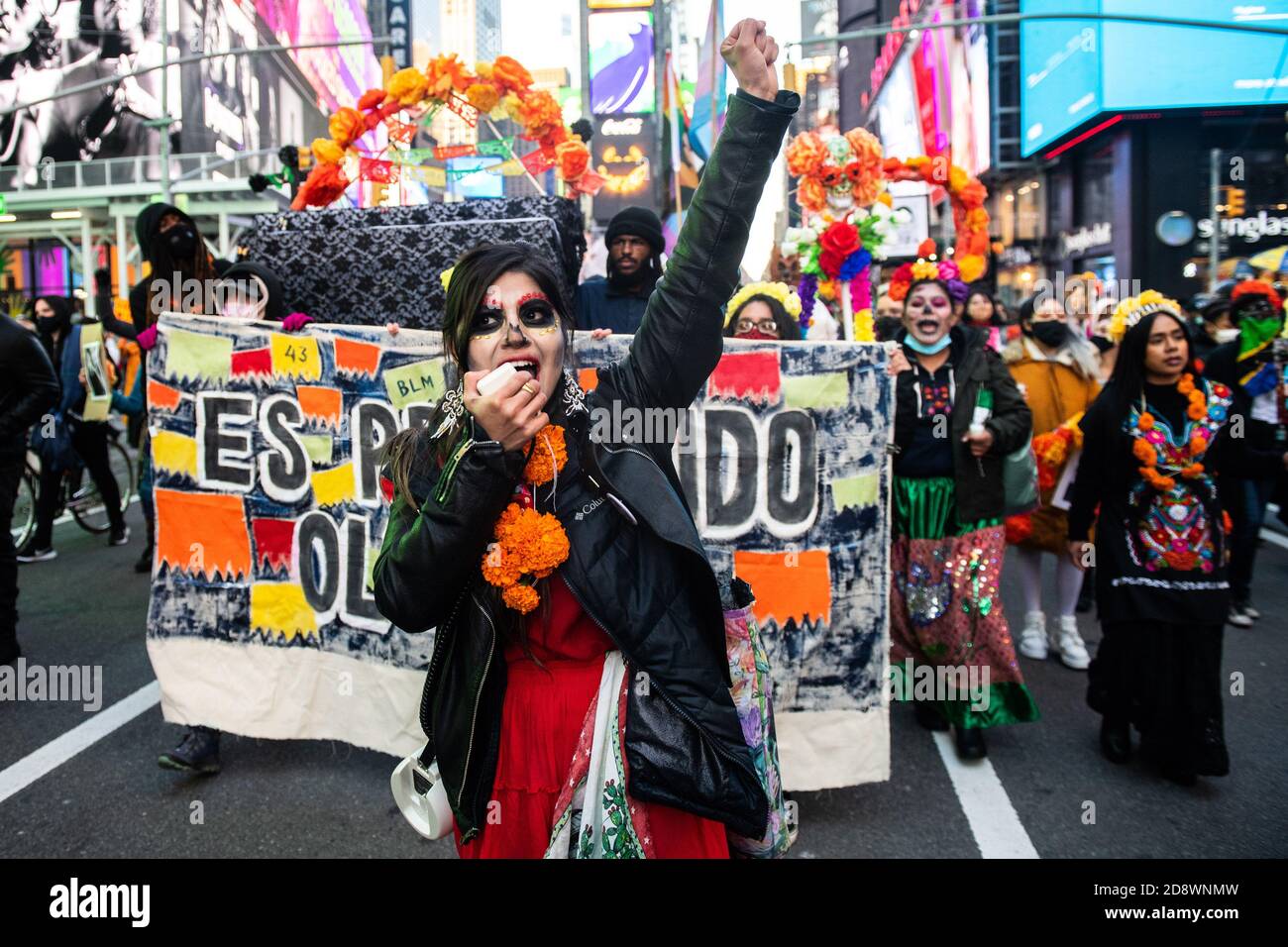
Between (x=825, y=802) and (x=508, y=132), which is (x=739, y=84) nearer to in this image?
(x=825, y=802)

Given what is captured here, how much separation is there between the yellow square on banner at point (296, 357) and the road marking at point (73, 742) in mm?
1904

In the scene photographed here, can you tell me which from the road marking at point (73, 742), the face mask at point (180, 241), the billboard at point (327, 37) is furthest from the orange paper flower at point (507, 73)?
the billboard at point (327, 37)

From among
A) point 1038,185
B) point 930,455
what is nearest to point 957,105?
point 1038,185

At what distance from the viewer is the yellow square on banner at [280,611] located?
3711 mm

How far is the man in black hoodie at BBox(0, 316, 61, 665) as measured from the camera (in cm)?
474

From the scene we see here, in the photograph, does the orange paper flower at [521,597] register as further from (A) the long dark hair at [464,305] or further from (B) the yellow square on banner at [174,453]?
(B) the yellow square on banner at [174,453]

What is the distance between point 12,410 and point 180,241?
142 cm

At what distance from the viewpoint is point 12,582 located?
4910 mm

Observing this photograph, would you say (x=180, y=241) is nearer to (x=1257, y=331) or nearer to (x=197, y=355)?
(x=197, y=355)

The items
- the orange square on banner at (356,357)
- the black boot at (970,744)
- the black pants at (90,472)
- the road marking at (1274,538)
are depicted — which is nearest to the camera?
the orange square on banner at (356,357)

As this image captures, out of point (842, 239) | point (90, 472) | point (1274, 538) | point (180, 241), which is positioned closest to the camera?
point (180, 241)

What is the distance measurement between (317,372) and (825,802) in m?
2.57

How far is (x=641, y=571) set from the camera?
1675 mm

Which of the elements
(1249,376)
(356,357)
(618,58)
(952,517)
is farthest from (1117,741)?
(618,58)
